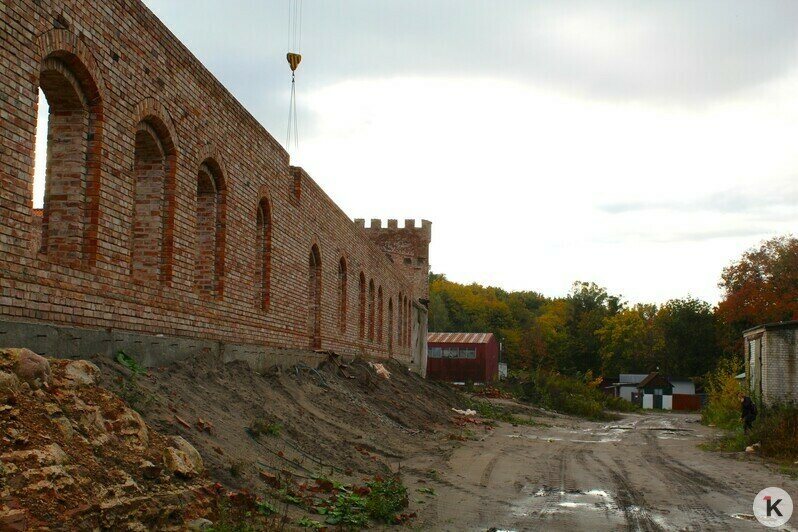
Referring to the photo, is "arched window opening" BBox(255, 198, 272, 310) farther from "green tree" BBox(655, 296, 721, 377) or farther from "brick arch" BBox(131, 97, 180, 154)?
"green tree" BBox(655, 296, 721, 377)

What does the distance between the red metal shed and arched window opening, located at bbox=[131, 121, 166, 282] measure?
39042 millimetres

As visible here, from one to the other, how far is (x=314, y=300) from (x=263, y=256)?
15.2 ft

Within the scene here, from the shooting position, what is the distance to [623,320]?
284ft

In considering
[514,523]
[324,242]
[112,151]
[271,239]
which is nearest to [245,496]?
[514,523]

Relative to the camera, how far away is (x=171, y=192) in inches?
446

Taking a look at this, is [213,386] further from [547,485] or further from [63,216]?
[547,485]

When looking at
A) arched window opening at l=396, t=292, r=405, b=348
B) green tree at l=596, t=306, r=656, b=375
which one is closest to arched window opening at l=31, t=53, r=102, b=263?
arched window opening at l=396, t=292, r=405, b=348

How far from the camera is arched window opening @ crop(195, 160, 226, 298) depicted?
13188 millimetres

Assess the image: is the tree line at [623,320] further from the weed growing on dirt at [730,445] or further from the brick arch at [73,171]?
the brick arch at [73,171]

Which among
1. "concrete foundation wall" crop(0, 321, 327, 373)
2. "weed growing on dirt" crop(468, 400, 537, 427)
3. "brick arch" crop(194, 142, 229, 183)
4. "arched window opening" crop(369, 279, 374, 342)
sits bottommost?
"weed growing on dirt" crop(468, 400, 537, 427)

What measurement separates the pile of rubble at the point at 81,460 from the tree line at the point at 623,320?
151 feet

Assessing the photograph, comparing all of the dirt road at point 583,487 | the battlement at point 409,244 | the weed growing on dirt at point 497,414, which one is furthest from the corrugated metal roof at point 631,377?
the dirt road at point 583,487

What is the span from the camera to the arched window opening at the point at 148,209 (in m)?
11.1

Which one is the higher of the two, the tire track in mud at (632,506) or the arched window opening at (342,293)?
the arched window opening at (342,293)
